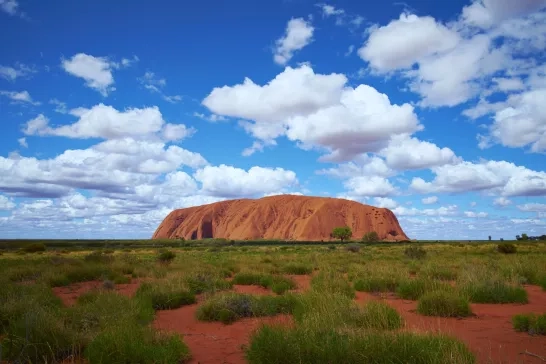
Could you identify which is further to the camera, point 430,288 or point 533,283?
point 533,283

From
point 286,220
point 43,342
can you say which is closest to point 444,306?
point 43,342

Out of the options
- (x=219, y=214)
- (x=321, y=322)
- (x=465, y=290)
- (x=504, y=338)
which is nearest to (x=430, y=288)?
(x=465, y=290)

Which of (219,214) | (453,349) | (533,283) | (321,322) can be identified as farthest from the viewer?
(219,214)

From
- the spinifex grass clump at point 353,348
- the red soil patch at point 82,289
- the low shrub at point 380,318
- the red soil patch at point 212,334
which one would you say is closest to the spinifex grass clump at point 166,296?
the red soil patch at point 212,334

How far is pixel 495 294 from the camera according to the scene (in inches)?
392

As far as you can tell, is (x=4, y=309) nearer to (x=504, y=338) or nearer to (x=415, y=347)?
(x=415, y=347)

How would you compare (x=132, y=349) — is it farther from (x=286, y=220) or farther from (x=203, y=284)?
(x=286, y=220)

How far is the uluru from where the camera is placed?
140750 millimetres

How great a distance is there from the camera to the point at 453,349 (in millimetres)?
4445

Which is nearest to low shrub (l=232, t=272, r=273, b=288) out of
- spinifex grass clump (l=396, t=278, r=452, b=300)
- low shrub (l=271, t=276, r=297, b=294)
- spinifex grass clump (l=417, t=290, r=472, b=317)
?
low shrub (l=271, t=276, r=297, b=294)

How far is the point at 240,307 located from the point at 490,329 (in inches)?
199

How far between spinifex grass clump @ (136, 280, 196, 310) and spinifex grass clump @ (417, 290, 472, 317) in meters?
6.38

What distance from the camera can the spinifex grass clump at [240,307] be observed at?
27.7 ft

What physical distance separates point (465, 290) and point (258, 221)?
147 metres
